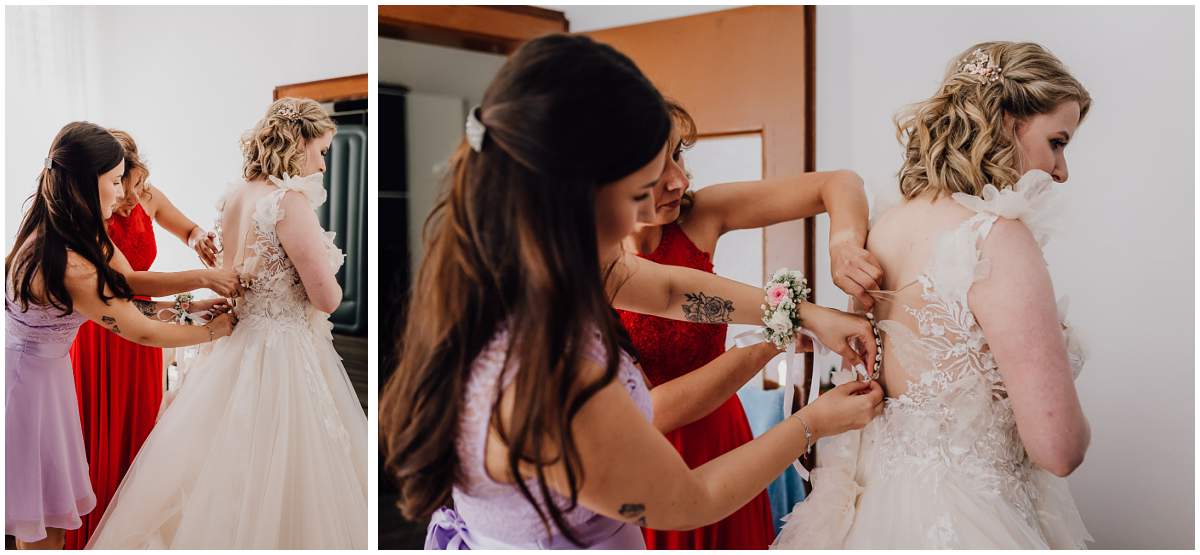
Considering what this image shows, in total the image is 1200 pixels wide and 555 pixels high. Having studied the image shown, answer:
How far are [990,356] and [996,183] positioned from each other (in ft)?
0.97

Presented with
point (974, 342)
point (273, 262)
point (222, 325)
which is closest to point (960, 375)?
point (974, 342)

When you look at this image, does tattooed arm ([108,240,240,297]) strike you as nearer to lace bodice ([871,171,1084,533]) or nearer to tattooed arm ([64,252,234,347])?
tattooed arm ([64,252,234,347])

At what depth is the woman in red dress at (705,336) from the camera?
1.67 meters

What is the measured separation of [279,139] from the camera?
72.3 inches

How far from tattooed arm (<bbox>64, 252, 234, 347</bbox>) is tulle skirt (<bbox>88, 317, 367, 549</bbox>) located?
0.13ft

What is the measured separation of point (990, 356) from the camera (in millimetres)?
1379

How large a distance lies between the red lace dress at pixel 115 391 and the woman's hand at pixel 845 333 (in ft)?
4.51

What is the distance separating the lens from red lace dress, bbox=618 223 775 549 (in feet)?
5.86

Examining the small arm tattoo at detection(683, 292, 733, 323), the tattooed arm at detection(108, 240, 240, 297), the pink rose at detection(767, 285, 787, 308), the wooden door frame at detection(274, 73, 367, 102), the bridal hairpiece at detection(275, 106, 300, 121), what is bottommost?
the small arm tattoo at detection(683, 292, 733, 323)

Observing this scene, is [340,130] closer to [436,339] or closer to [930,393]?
[436,339]

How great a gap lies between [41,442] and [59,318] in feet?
0.92

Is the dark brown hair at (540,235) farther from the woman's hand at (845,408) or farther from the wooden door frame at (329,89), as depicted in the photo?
the wooden door frame at (329,89)

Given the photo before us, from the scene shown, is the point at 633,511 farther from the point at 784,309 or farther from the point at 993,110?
the point at 993,110

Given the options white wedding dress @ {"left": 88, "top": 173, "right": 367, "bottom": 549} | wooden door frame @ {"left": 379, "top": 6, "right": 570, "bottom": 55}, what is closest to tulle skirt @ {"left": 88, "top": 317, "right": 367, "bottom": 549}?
white wedding dress @ {"left": 88, "top": 173, "right": 367, "bottom": 549}
